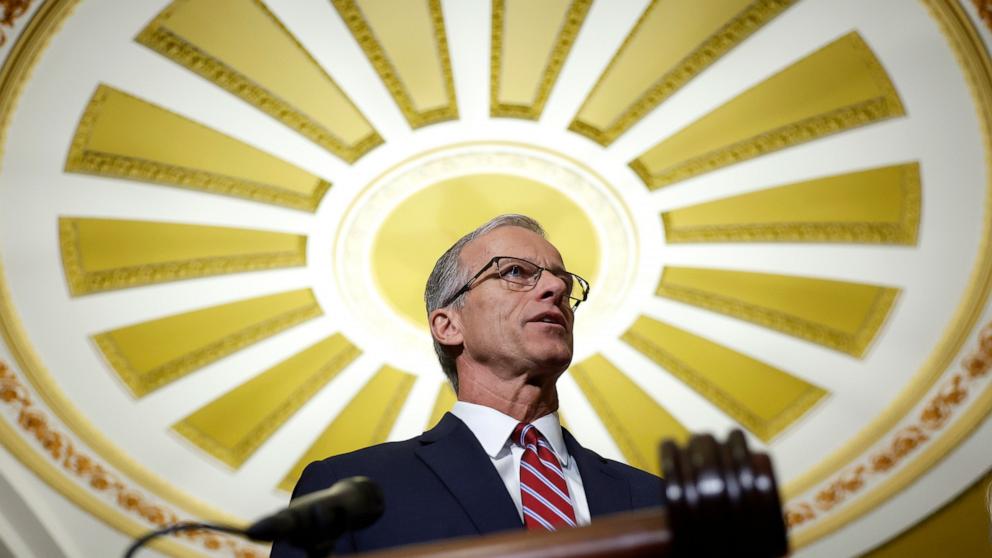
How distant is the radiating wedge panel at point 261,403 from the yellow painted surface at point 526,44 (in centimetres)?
243

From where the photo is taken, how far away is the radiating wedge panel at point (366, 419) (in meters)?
6.27

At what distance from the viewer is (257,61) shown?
4.12 metres

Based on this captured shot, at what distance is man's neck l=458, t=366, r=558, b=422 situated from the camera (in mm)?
1859

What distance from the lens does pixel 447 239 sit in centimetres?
547

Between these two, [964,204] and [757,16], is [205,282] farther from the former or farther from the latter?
[964,204]

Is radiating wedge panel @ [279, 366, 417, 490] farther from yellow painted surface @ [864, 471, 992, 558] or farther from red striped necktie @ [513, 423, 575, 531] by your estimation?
red striped necktie @ [513, 423, 575, 531]

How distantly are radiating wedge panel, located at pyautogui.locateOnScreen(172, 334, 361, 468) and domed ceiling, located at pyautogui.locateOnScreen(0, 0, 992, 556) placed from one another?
0.02 metres

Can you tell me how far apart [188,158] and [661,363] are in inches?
144

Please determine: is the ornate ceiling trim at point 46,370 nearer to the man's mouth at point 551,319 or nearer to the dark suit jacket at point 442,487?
the man's mouth at point 551,319

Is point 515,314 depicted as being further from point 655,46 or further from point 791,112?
point 791,112

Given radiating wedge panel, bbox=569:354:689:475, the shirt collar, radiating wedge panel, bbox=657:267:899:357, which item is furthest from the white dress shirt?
radiating wedge panel, bbox=569:354:689:475

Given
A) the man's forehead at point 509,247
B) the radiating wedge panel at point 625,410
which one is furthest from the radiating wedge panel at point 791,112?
the man's forehead at point 509,247

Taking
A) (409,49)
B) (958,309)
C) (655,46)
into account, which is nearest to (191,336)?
(409,49)

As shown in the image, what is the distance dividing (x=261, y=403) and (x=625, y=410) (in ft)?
9.28
